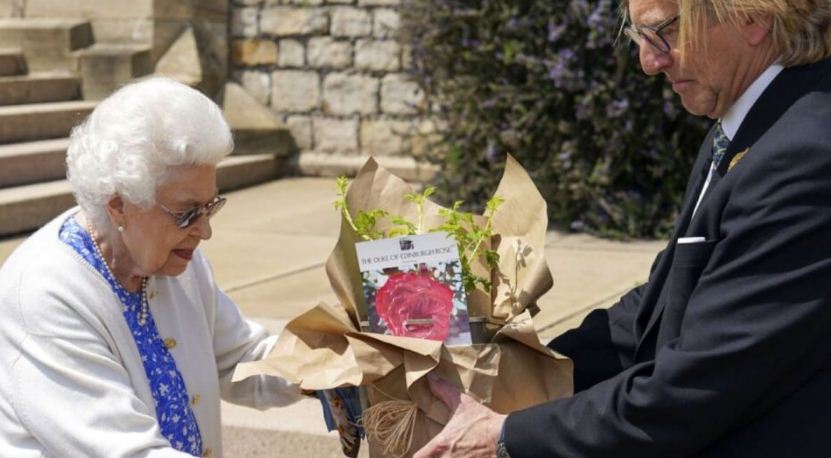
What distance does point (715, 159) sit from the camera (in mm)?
2354

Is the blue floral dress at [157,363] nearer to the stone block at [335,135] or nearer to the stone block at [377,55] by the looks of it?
the stone block at [377,55]

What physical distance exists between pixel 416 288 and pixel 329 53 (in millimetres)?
7674

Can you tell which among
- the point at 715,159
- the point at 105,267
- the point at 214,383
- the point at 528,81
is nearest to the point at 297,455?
the point at 214,383

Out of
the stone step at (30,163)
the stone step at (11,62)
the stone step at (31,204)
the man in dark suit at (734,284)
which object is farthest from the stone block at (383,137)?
the man in dark suit at (734,284)

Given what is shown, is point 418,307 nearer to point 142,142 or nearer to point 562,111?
point 142,142

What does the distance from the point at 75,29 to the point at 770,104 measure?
27.4 ft

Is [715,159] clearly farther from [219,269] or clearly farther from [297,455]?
[219,269]

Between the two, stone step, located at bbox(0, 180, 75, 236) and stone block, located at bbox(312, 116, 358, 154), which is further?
stone block, located at bbox(312, 116, 358, 154)

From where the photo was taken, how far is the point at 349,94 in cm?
997

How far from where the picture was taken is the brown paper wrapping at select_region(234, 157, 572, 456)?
242 cm

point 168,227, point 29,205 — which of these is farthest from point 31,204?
point 168,227

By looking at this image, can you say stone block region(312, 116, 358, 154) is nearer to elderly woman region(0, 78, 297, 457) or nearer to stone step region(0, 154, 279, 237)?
stone step region(0, 154, 279, 237)

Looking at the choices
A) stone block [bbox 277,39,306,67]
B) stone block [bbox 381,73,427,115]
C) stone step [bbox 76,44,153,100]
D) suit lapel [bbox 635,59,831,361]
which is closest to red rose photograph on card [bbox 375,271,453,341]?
suit lapel [bbox 635,59,831,361]

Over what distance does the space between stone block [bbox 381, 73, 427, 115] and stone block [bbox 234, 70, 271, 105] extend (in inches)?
38.1
